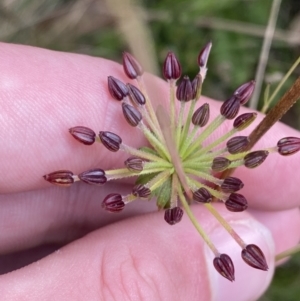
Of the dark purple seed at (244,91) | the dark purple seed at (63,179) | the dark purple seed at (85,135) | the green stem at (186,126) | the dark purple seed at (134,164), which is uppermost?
the dark purple seed at (85,135)

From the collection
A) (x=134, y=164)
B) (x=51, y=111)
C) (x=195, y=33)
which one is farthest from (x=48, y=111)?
(x=195, y=33)

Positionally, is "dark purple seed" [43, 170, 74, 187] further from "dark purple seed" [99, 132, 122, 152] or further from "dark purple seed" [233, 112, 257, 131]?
"dark purple seed" [233, 112, 257, 131]

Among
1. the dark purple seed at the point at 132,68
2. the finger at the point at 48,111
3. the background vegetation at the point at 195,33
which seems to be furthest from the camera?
the background vegetation at the point at 195,33

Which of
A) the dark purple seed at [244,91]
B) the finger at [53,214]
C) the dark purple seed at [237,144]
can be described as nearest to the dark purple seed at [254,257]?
the dark purple seed at [237,144]

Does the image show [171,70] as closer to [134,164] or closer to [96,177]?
[134,164]

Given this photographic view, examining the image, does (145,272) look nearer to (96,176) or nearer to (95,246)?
(95,246)

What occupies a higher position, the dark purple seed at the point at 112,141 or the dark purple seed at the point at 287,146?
the dark purple seed at the point at 112,141

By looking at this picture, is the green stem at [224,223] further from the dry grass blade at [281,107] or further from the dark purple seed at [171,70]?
the dark purple seed at [171,70]

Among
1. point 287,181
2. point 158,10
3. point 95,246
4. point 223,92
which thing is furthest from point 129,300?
point 158,10
